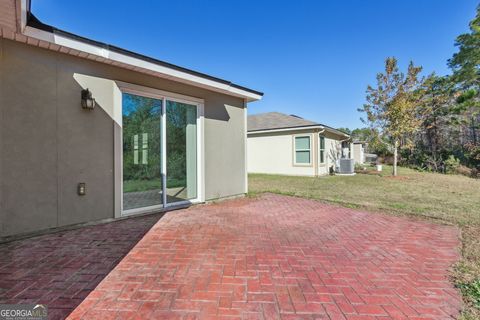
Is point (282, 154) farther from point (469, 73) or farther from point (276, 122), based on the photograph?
point (469, 73)

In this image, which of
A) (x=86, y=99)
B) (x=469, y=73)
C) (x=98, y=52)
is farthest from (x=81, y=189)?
(x=469, y=73)

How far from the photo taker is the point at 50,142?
3762 millimetres

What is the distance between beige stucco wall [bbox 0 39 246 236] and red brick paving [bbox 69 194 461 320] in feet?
5.01

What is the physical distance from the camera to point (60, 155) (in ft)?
12.7

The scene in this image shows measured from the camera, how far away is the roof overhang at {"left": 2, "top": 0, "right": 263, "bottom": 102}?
3.27 metres

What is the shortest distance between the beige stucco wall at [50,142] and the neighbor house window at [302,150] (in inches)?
425

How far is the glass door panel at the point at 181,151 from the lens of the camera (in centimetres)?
551

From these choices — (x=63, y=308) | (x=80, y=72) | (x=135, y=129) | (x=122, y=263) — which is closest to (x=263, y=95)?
(x=135, y=129)

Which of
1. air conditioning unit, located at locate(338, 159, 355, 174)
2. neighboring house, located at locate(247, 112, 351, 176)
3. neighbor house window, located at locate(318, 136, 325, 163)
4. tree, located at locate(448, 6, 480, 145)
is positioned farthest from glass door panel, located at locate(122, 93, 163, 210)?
tree, located at locate(448, 6, 480, 145)

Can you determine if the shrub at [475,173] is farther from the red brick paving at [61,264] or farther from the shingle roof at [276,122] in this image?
the red brick paving at [61,264]

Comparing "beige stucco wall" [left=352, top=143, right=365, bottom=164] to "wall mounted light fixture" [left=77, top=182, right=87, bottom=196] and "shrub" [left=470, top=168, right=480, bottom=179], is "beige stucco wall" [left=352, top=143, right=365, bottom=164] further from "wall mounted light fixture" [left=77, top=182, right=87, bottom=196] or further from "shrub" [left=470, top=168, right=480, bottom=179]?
"wall mounted light fixture" [left=77, top=182, right=87, bottom=196]

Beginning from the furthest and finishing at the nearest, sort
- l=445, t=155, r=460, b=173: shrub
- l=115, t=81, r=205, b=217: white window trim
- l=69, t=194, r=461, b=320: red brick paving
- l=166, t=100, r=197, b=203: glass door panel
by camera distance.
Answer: l=445, t=155, r=460, b=173: shrub
l=166, t=100, r=197, b=203: glass door panel
l=115, t=81, r=205, b=217: white window trim
l=69, t=194, r=461, b=320: red brick paving

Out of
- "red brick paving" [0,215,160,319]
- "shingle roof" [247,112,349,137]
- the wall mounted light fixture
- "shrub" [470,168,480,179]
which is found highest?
"shingle roof" [247,112,349,137]

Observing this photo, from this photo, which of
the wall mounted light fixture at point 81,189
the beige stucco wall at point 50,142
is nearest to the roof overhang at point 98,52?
the beige stucco wall at point 50,142
